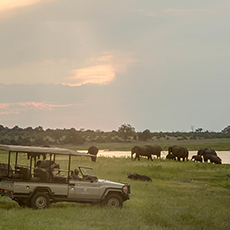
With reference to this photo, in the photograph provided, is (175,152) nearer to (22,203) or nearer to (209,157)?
(209,157)

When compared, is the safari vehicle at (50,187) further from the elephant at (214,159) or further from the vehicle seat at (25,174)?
the elephant at (214,159)

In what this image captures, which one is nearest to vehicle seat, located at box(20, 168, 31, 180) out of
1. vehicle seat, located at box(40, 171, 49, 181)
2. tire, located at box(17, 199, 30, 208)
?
vehicle seat, located at box(40, 171, 49, 181)

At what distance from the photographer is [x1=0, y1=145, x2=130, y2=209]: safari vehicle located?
13.8 meters

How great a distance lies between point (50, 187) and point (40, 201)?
0.60m

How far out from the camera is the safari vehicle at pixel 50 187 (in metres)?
13.8

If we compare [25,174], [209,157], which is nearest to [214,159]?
[209,157]

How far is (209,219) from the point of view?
A: 15359 mm

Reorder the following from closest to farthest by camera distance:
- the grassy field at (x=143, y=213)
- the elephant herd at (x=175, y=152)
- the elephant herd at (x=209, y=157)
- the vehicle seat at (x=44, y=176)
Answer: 1. the grassy field at (x=143, y=213)
2. the vehicle seat at (x=44, y=176)
3. the elephant herd at (x=175, y=152)
4. the elephant herd at (x=209, y=157)

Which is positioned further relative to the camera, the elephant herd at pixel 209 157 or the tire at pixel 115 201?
the elephant herd at pixel 209 157

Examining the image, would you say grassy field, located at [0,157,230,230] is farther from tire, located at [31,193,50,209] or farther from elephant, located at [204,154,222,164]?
elephant, located at [204,154,222,164]

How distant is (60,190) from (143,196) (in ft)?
19.2

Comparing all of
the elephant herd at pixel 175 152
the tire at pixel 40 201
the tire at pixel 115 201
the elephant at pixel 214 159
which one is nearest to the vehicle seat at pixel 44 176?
the tire at pixel 40 201

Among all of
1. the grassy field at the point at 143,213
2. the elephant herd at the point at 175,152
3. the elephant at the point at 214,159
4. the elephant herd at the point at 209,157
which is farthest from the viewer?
the elephant herd at the point at 209,157

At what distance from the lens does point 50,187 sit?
14.3 metres
